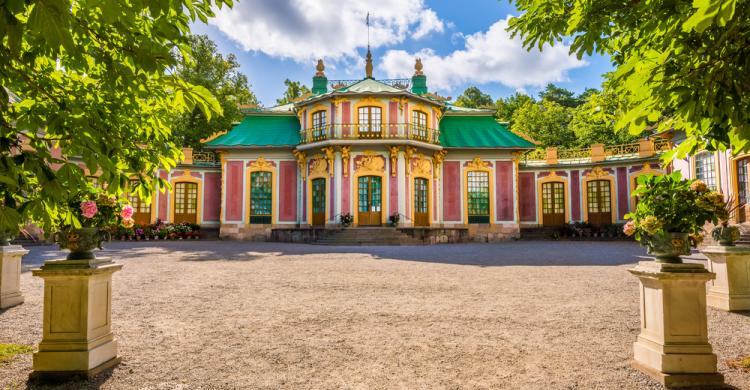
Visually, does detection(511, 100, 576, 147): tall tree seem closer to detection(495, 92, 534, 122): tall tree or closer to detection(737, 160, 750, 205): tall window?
detection(495, 92, 534, 122): tall tree

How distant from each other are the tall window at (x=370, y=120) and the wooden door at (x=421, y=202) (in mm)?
2951

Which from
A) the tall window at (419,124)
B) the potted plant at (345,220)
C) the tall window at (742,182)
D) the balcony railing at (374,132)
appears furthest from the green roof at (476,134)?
the tall window at (742,182)

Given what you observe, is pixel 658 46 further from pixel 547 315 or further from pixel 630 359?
pixel 547 315

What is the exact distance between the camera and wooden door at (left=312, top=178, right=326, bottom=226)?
18.6 m

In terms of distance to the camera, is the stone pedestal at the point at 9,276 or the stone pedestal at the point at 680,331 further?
the stone pedestal at the point at 9,276

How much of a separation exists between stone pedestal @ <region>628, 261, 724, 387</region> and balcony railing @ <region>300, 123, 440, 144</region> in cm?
1529

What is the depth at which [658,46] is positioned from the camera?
7.98 ft

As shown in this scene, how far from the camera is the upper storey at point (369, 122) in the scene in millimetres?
18281

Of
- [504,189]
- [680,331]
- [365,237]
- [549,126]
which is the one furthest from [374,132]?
[549,126]

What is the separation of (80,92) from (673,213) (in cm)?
429

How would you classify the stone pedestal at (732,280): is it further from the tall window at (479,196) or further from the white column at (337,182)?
the tall window at (479,196)

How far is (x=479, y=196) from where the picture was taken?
65.1 ft

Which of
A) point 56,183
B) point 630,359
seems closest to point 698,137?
point 630,359

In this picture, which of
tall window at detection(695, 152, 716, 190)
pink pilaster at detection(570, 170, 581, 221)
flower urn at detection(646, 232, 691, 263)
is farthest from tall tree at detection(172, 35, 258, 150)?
flower urn at detection(646, 232, 691, 263)
